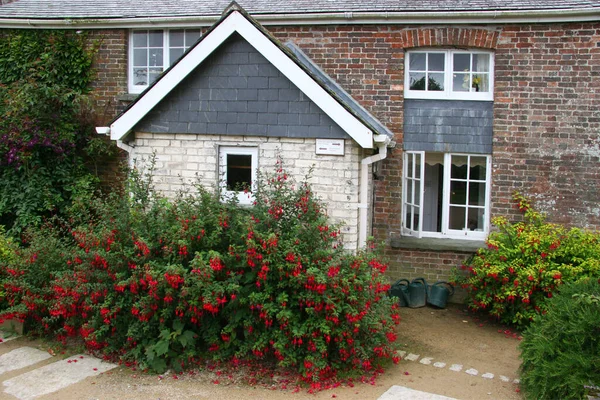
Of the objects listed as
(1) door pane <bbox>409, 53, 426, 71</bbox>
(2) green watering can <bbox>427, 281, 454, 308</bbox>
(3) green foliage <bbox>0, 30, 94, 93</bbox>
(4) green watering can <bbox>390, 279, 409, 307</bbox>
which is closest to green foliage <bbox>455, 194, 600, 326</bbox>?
(2) green watering can <bbox>427, 281, 454, 308</bbox>

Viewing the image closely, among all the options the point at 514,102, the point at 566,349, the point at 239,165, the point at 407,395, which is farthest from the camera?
the point at 514,102

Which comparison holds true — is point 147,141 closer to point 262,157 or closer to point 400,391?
point 262,157

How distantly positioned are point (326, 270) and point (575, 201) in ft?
17.6

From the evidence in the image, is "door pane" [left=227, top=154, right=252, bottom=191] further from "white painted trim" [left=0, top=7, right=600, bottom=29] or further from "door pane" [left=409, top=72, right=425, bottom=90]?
"door pane" [left=409, top=72, right=425, bottom=90]

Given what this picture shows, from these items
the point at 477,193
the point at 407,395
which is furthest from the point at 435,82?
the point at 407,395

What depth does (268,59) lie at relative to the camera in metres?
8.66

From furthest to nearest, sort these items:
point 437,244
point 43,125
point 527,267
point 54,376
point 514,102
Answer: point 43,125 < point 437,244 < point 514,102 < point 527,267 < point 54,376

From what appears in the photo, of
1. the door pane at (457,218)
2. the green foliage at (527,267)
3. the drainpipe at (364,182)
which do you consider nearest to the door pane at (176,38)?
the drainpipe at (364,182)

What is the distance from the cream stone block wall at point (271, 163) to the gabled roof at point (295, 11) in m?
3.04

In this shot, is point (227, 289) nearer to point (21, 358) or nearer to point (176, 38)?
point (21, 358)

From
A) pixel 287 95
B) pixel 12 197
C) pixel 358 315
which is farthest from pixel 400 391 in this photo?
pixel 12 197

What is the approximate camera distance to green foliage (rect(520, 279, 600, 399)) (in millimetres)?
5930

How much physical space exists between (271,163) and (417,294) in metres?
3.55

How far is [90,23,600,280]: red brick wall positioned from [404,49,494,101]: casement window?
26cm
